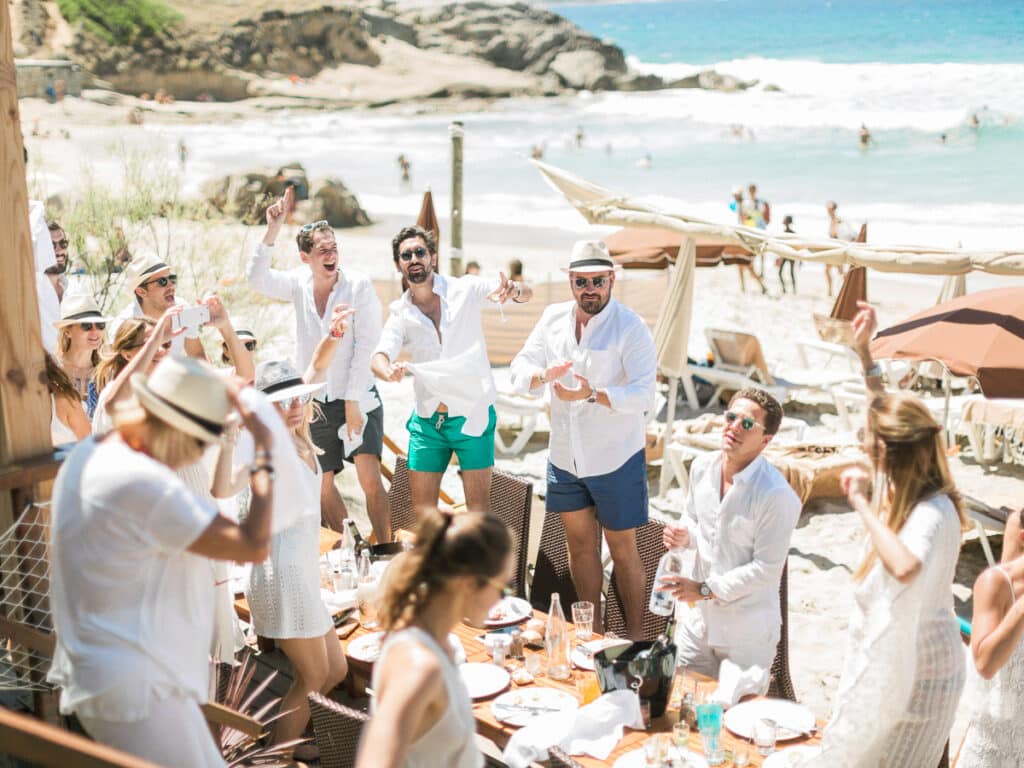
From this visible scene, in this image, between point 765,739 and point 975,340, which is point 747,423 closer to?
point 765,739

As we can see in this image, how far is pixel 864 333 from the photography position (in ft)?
12.6

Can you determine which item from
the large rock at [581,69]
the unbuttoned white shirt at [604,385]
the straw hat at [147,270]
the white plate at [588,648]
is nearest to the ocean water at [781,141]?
the large rock at [581,69]

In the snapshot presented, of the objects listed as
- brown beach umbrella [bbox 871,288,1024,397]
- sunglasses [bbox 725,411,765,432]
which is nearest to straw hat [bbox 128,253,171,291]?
sunglasses [bbox 725,411,765,432]

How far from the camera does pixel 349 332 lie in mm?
6727

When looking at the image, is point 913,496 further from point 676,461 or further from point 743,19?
point 743,19

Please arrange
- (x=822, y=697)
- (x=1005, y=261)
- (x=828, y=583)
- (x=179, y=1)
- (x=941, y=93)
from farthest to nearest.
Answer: (x=179, y=1), (x=941, y=93), (x=828, y=583), (x=1005, y=261), (x=822, y=697)

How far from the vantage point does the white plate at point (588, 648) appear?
4.40 m

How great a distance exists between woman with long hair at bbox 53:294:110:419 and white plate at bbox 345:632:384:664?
6.41 feet

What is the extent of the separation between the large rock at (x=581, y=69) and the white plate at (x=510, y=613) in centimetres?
7098

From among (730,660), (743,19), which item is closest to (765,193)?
(730,660)

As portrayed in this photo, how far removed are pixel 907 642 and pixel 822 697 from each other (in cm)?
300

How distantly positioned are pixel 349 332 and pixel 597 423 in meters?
1.73

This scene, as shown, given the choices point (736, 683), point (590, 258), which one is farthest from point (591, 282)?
point (736, 683)

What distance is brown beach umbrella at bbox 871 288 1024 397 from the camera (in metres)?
6.52
